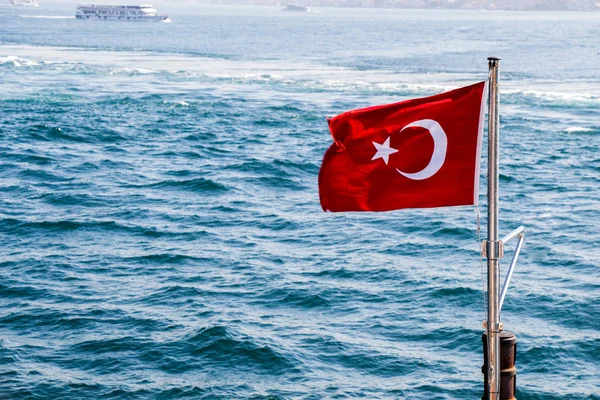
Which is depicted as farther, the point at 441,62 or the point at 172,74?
the point at 441,62

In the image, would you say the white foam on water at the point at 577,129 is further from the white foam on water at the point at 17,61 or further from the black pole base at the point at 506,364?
the white foam on water at the point at 17,61

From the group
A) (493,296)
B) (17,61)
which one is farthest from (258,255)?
(17,61)

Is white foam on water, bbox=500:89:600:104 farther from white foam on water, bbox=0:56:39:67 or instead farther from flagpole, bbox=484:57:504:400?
flagpole, bbox=484:57:504:400

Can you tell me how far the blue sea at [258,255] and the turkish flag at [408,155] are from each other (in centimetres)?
1384

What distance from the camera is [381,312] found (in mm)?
37031

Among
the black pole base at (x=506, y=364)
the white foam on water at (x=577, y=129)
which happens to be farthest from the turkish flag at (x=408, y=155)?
the white foam on water at (x=577, y=129)

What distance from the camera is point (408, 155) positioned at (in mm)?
17297

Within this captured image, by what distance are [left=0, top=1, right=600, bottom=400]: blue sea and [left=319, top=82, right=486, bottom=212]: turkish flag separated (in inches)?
545

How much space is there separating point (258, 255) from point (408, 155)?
27415mm

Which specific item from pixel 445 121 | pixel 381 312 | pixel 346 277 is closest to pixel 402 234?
pixel 346 277

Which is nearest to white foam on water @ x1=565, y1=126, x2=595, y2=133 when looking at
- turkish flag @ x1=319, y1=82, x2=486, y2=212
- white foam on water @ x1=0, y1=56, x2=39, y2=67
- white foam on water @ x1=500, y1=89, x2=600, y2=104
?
white foam on water @ x1=500, y1=89, x2=600, y2=104

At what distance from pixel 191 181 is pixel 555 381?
32355mm

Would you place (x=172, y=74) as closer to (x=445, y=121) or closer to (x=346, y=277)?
(x=346, y=277)

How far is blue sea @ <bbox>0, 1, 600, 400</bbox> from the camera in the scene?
31875 millimetres
